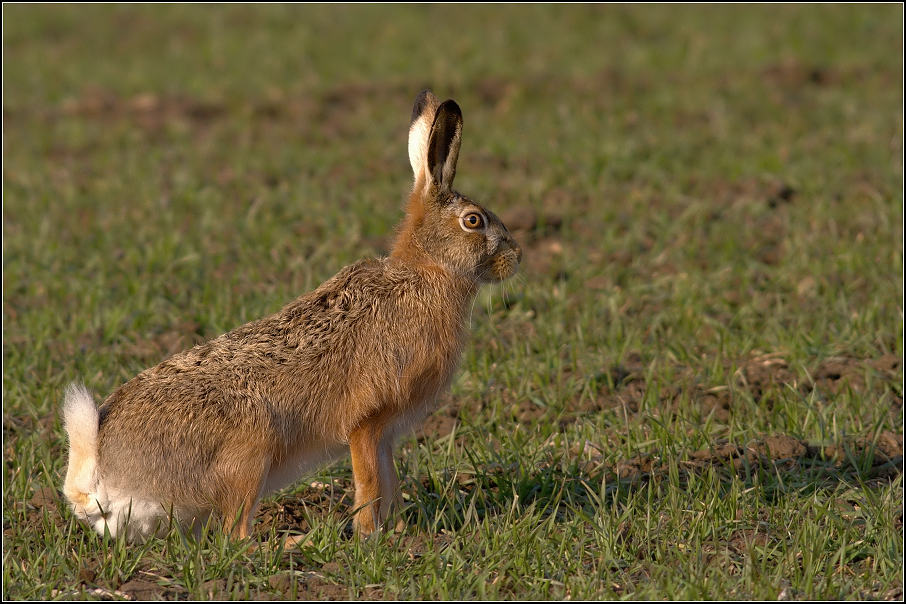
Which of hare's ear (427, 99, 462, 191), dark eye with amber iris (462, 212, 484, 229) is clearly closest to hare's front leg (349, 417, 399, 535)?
dark eye with amber iris (462, 212, 484, 229)

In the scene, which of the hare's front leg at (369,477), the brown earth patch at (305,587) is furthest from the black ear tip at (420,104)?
the brown earth patch at (305,587)

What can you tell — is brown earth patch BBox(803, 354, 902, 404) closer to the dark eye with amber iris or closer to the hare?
the hare

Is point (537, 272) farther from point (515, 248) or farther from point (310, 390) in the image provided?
point (310, 390)

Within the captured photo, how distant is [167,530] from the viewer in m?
4.76

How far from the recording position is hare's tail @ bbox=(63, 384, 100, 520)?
4.70m

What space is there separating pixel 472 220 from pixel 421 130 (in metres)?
0.50

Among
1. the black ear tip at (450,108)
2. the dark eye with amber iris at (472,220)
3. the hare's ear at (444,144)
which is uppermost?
the black ear tip at (450,108)

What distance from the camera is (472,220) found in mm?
5414

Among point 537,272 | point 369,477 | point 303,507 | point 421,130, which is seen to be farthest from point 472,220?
point 537,272

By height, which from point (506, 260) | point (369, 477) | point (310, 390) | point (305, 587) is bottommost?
point (305, 587)

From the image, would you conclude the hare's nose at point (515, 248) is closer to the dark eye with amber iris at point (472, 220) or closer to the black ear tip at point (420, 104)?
the dark eye with amber iris at point (472, 220)

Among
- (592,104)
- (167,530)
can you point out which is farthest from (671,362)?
(592,104)

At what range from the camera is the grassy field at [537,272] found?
15.6 ft

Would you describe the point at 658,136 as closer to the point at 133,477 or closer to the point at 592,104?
the point at 592,104
